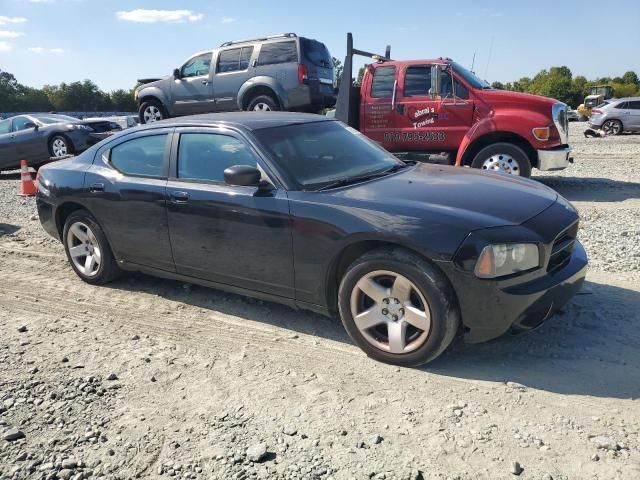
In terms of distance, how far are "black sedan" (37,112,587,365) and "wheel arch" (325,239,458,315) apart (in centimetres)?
1

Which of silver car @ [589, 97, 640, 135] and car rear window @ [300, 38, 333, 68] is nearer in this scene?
car rear window @ [300, 38, 333, 68]

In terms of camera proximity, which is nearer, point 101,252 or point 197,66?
point 101,252

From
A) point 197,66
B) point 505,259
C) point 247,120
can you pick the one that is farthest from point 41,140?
point 505,259

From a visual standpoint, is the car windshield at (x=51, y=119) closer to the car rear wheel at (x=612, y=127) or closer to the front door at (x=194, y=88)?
the front door at (x=194, y=88)

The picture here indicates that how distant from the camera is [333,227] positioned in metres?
3.52

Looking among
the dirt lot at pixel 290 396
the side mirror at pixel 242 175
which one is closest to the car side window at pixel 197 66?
the dirt lot at pixel 290 396

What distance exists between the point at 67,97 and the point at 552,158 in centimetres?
6437

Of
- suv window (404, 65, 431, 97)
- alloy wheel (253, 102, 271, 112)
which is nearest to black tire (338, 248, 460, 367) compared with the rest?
suv window (404, 65, 431, 97)

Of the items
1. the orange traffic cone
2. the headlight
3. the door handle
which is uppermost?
the door handle

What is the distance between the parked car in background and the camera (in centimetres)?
1321

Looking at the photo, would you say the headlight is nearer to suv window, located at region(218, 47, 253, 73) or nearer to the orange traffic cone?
suv window, located at region(218, 47, 253, 73)

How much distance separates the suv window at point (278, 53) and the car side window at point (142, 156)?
6211 millimetres

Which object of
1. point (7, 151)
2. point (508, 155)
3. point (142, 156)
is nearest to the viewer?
point (142, 156)

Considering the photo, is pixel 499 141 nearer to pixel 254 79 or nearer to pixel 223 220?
pixel 254 79
